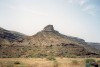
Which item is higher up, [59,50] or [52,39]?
[52,39]

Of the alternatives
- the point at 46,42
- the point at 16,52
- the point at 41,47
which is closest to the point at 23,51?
the point at 16,52

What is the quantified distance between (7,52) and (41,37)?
24.0 meters

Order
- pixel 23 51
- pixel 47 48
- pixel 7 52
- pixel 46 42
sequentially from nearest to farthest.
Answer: pixel 7 52
pixel 23 51
pixel 47 48
pixel 46 42

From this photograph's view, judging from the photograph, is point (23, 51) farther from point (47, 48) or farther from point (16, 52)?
point (47, 48)

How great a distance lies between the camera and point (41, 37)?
87875 millimetres

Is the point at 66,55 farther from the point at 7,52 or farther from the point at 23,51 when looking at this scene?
the point at 7,52

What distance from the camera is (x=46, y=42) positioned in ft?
274

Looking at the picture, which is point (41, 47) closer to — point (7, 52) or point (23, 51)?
point (23, 51)

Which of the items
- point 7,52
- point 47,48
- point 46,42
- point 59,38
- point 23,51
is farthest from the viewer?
point 59,38

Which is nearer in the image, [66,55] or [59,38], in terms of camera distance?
[66,55]

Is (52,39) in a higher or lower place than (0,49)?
higher

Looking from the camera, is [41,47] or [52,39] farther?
[52,39]

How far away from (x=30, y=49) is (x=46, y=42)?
10678 millimetres

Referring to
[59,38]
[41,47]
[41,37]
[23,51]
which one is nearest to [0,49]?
[23,51]
